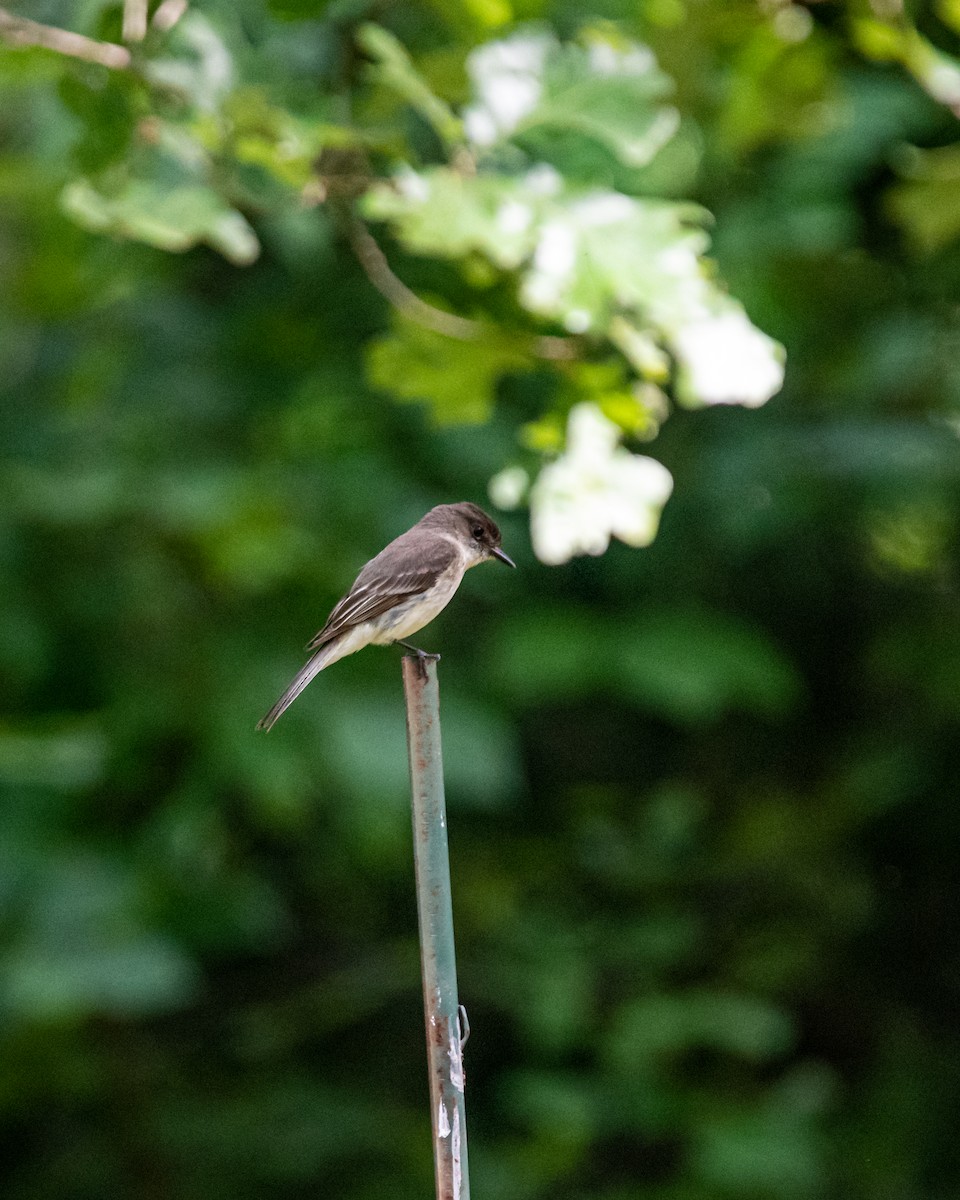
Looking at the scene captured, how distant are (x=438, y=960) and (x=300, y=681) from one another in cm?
121

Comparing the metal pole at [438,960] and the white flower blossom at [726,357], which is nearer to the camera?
the metal pole at [438,960]

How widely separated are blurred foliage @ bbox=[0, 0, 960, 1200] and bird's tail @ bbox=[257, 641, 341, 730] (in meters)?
0.49

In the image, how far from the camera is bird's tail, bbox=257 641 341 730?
2.48 metres

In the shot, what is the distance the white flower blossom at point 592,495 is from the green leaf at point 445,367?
27cm

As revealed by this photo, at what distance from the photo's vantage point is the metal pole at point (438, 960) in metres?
1.53

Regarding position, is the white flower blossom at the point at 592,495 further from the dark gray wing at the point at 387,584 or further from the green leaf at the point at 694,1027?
the green leaf at the point at 694,1027

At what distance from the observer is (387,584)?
2.91 meters

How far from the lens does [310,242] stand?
479 cm

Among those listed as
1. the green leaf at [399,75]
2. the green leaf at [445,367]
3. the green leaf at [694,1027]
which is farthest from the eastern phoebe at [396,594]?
the green leaf at [694,1027]

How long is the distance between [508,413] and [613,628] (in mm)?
945

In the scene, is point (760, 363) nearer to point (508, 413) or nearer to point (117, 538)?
point (508, 413)

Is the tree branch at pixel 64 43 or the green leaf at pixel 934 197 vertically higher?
the tree branch at pixel 64 43

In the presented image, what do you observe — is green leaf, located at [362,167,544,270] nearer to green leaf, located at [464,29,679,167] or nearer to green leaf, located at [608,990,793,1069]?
green leaf, located at [464,29,679,167]

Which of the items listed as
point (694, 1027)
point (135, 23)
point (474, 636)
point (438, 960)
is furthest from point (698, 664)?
point (438, 960)
